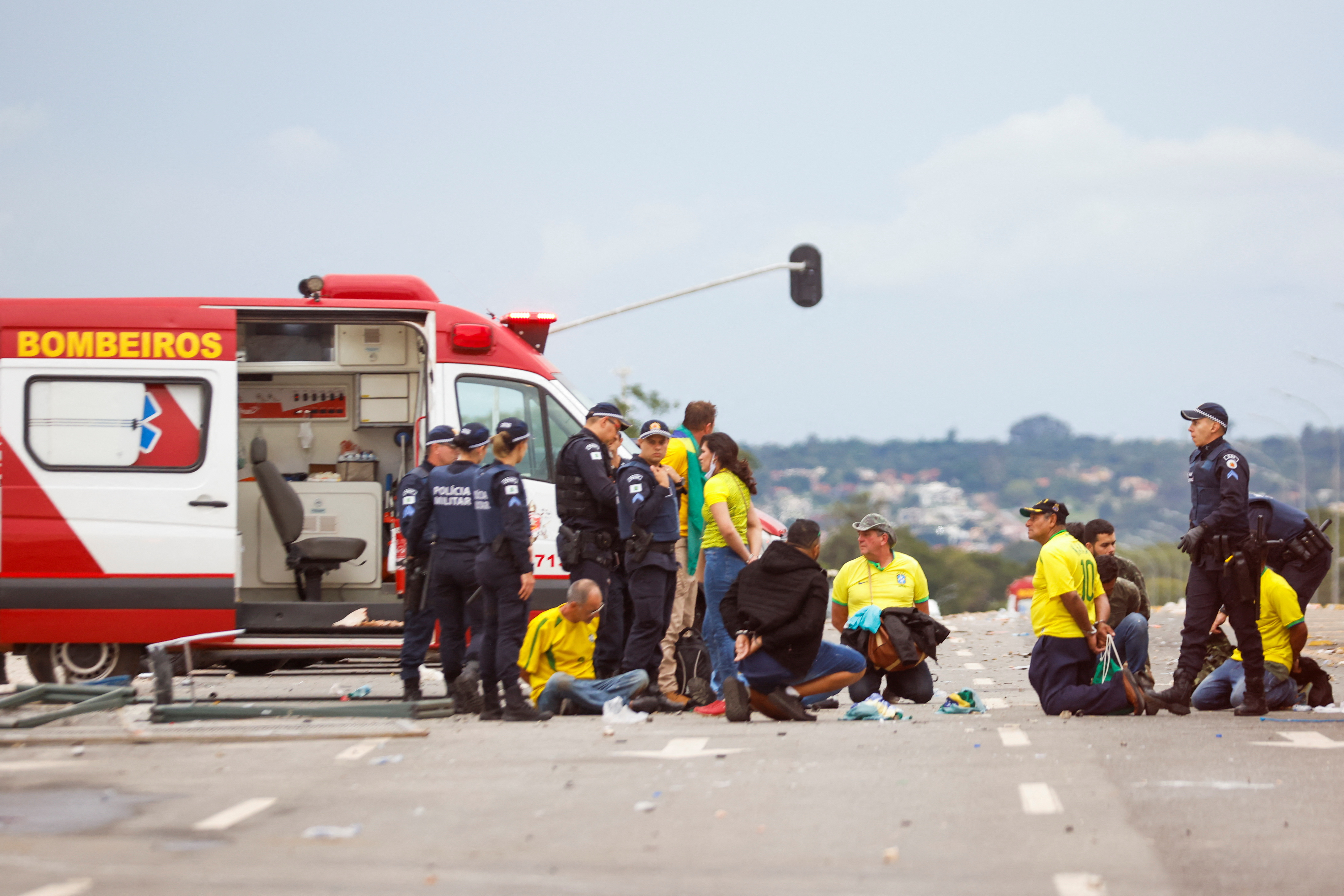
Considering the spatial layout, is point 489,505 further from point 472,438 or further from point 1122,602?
point 1122,602

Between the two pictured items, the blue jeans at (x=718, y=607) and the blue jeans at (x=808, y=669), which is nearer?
the blue jeans at (x=808, y=669)

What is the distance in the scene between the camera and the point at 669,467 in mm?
9789

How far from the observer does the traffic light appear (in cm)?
2216

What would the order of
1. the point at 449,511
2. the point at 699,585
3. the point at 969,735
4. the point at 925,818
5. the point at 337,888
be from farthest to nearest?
the point at 699,585 < the point at 449,511 < the point at 969,735 < the point at 925,818 < the point at 337,888

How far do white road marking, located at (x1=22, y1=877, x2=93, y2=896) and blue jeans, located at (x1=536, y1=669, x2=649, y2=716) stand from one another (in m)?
4.63

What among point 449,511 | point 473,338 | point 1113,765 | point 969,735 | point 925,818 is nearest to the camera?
point 925,818

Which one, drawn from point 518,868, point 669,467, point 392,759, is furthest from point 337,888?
point 669,467

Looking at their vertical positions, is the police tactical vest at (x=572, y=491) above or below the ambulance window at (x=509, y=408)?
below

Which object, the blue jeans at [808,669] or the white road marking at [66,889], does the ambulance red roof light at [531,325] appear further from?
the white road marking at [66,889]

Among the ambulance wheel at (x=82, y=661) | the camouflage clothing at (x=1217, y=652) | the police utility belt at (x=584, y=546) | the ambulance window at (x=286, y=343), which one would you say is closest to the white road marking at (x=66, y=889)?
the police utility belt at (x=584, y=546)

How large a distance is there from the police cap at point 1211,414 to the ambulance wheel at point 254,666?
Answer: 6273mm

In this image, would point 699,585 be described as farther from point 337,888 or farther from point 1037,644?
point 337,888

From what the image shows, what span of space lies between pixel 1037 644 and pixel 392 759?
159 inches

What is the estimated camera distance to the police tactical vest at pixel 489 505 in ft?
29.4
